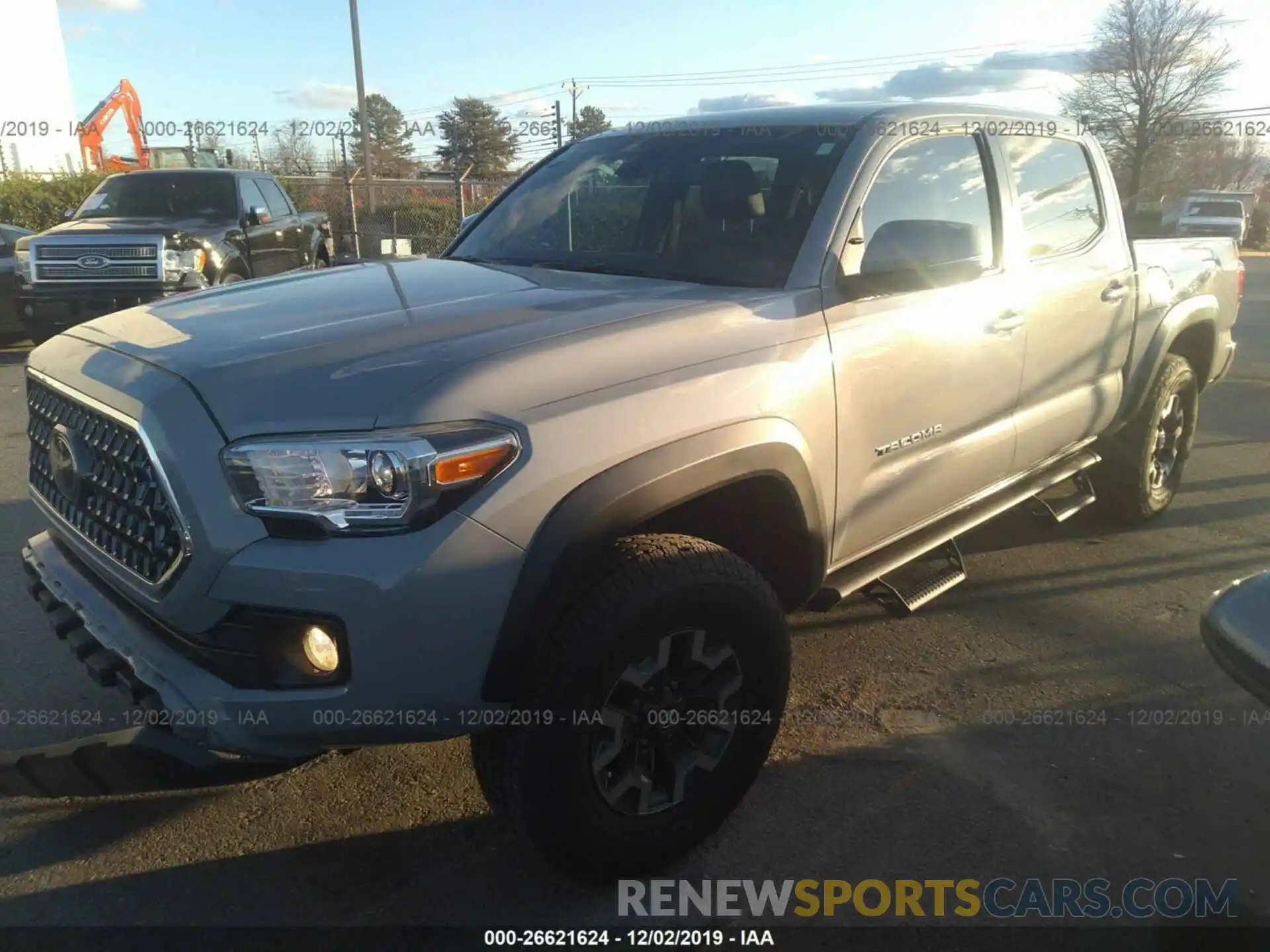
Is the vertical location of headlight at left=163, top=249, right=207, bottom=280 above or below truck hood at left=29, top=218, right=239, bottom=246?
below

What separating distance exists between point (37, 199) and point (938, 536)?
20.5m

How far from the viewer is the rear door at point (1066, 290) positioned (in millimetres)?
3908

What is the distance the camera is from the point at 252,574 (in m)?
2.06

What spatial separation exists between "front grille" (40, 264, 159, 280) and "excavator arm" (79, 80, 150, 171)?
18444 millimetres

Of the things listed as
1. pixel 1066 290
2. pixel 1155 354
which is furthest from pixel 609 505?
pixel 1155 354

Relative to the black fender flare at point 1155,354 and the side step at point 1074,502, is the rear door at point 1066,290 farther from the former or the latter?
the side step at point 1074,502

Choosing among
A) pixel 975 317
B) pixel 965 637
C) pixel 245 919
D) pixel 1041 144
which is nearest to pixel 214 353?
pixel 245 919

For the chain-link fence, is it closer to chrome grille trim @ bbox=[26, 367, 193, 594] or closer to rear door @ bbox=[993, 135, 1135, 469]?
rear door @ bbox=[993, 135, 1135, 469]

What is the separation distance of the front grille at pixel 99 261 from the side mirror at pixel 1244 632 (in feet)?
30.7

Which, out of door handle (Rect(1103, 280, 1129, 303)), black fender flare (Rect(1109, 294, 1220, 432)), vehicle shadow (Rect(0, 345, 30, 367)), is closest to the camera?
door handle (Rect(1103, 280, 1129, 303))

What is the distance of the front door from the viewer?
3.01 metres

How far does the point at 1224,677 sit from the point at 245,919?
3.36 meters

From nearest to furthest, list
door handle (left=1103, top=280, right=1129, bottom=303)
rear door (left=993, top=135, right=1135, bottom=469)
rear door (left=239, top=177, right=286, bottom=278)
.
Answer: rear door (left=993, top=135, right=1135, bottom=469), door handle (left=1103, top=280, right=1129, bottom=303), rear door (left=239, top=177, right=286, bottom=278)

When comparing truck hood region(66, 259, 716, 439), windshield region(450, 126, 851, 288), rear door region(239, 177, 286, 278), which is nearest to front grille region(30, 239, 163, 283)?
rear door region(239, 177, 286, 278)
